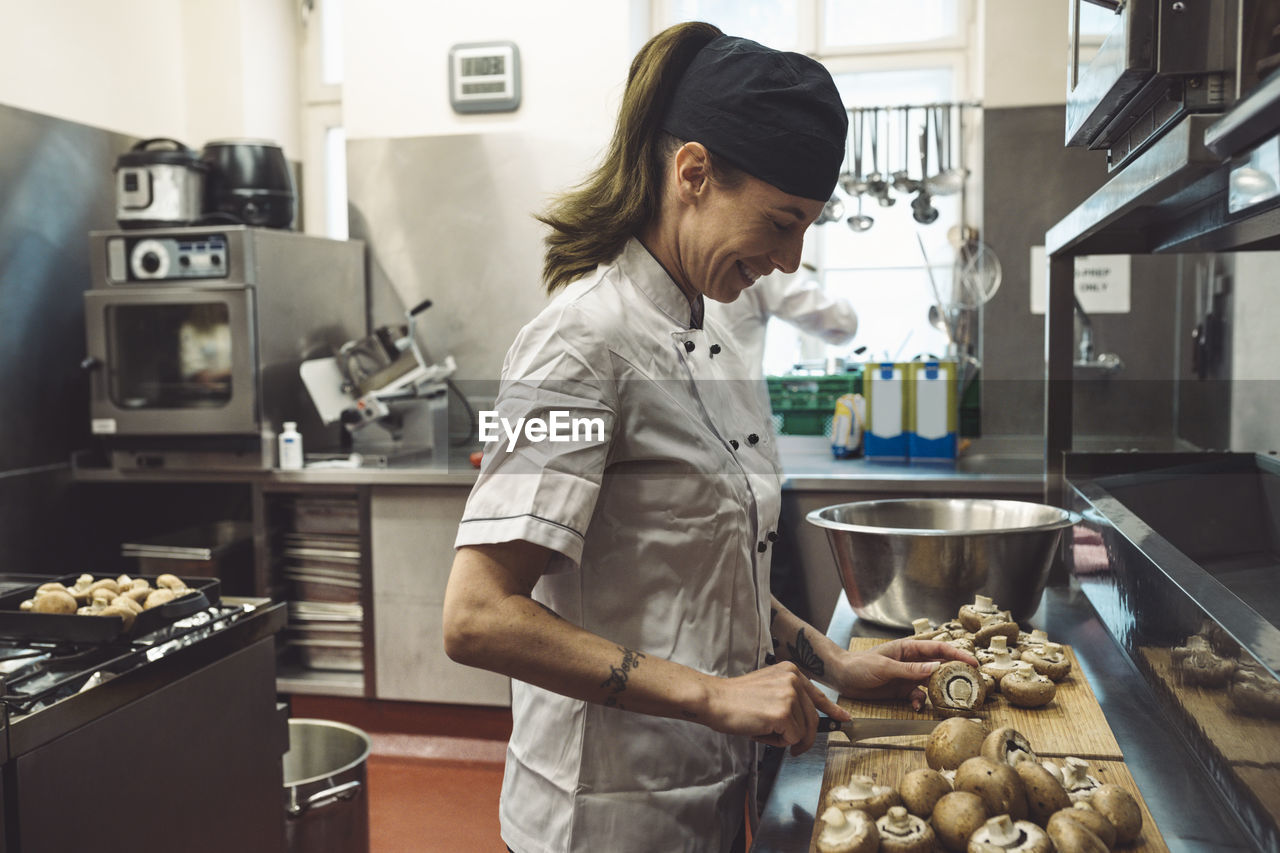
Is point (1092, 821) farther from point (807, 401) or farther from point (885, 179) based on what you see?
point (885, 179)

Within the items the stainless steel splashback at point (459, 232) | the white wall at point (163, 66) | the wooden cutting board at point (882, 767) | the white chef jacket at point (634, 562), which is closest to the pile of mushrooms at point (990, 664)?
the wooden cutting board at point (882, 767)

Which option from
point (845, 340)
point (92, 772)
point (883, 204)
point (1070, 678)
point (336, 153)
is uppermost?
point (336, 153)

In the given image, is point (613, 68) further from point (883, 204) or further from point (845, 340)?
point (845, 340)

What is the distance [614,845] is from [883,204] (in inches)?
123

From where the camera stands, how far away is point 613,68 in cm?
400

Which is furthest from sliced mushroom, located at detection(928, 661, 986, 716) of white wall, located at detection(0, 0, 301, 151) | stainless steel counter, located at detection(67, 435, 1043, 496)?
white wall, located at detection(0, 0, 301, 151)

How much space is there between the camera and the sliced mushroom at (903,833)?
86 centimetres

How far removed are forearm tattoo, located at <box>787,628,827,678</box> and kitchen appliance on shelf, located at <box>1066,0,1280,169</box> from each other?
0.70 m

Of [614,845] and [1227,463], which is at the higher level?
[1227,463]

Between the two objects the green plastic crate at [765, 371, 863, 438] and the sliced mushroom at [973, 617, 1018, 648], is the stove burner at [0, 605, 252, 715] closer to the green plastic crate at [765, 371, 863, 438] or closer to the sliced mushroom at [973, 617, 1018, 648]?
the sliced mushroom at [973, 617, 1018, 648]

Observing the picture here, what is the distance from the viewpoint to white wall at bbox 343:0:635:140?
4.00 m

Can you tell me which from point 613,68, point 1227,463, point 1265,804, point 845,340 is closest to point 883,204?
point 845,340

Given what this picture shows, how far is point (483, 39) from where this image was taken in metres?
4.07

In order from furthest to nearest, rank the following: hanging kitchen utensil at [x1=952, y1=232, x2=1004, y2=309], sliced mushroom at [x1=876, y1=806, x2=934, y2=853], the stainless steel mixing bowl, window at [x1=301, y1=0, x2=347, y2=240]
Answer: window at [x1=301, y1=0, x2=347, y2=240] → hanging kitchen utensil at [x1=952, y1=232, x2=1004, y2=309] → the stainless steel mixing bowl → sliced mushroom at [x1=876, y1=806, x2=934, y2=853]
